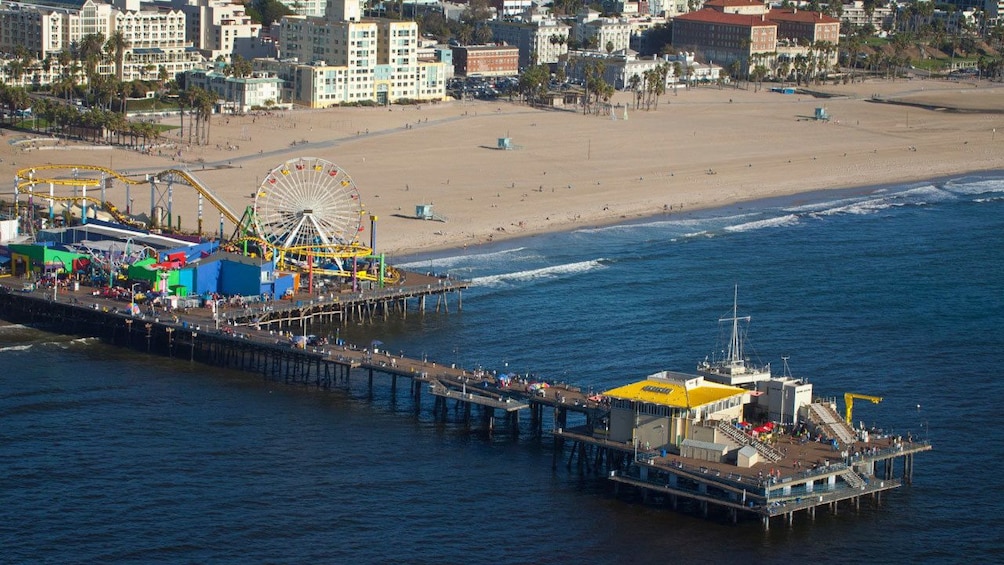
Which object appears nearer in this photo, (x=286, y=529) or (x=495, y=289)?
(x=286, y=529)

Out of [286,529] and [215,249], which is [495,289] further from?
[286,529]

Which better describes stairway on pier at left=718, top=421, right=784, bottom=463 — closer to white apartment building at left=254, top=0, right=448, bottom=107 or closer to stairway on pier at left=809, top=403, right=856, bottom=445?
stairway on pier at left=809, top=403, right=856, bottom=445

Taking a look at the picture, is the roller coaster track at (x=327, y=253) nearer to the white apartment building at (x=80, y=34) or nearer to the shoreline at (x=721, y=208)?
the shoreline at (x=721, y=208)

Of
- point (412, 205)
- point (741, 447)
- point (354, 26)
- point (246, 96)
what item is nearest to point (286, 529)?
point (741, 447)

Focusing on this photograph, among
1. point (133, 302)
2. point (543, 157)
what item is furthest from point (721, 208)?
point (133, 302)

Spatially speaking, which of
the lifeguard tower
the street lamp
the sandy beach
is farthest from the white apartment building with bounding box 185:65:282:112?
the street lamp

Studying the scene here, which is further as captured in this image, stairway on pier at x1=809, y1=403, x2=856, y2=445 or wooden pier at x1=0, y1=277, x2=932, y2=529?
stairway on pier at x1=809, y1=403, x2=856, y2=445

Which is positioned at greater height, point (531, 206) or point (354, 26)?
point (354, 26)
